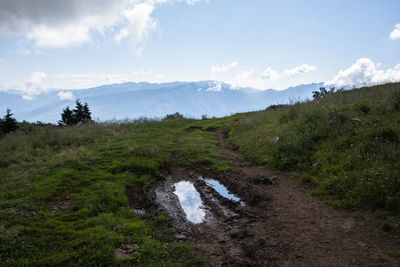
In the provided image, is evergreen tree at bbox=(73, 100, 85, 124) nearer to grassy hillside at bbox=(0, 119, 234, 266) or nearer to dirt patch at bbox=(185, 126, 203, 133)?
dirt patch at bbox=(185, 126, 203, 133)

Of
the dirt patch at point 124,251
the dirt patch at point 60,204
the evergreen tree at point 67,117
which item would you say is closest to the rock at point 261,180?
the dirt patch at point 124,251

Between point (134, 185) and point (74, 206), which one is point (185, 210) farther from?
point (74, 206)

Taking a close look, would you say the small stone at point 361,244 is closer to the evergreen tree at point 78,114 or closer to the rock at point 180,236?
the rock at point 180,236

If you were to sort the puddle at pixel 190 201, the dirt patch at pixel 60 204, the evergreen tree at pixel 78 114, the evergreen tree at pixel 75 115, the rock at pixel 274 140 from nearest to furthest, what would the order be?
the dirt patch at pixel 60 204, the puddle at pixel 190 201, the rock at pixel 274 140, the evergreen tree at pixel 75 115, the evergreen tree at pixel 78 114

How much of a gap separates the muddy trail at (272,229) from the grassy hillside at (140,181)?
0.66 m

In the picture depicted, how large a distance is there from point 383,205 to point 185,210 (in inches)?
244

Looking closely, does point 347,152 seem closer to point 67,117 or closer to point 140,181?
point 140,181

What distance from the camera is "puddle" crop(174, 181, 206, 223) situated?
7.61 metres

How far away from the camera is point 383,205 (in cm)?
640

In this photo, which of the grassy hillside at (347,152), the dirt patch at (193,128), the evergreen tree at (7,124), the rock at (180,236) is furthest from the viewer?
the dirt patch at (193,128)

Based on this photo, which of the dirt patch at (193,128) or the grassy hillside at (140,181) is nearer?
the grassy hillside at (140,181)

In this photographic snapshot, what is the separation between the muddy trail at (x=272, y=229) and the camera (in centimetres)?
516

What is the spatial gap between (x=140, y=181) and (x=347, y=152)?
30.3ft

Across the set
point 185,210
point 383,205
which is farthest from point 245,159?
point 383,205
